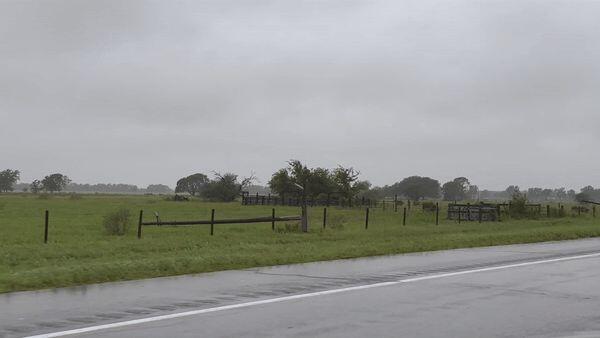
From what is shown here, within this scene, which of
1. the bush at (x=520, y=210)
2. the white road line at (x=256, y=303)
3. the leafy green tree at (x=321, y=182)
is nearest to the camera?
the white road line at (x=256, y=303)

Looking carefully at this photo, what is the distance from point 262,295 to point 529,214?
134 ft

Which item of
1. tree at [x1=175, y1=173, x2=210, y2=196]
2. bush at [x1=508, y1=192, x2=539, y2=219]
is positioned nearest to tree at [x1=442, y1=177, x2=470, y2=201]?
tree at [x1=175, y1=173, x2=210, y2=196]

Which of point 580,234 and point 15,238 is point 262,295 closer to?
point 15,238

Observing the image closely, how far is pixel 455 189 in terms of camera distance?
19288 cm

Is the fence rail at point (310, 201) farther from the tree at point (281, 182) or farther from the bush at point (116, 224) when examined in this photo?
the bush at point (116, 224)

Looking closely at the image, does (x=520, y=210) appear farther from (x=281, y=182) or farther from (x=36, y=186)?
(x=36, y=186)

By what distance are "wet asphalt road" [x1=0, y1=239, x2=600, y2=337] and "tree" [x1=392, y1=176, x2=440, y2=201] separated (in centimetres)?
16805

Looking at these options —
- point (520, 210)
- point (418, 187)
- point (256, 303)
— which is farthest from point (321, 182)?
point (418, 187)

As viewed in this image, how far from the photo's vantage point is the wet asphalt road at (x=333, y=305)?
7.40m

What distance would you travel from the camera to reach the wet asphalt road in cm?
740

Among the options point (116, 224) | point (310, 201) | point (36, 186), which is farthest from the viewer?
point (36, 186)

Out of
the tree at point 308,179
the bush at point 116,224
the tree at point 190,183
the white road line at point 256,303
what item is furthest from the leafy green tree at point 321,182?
the tree at point 190,183

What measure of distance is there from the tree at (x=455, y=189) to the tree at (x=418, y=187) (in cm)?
382

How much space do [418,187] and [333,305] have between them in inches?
6832
